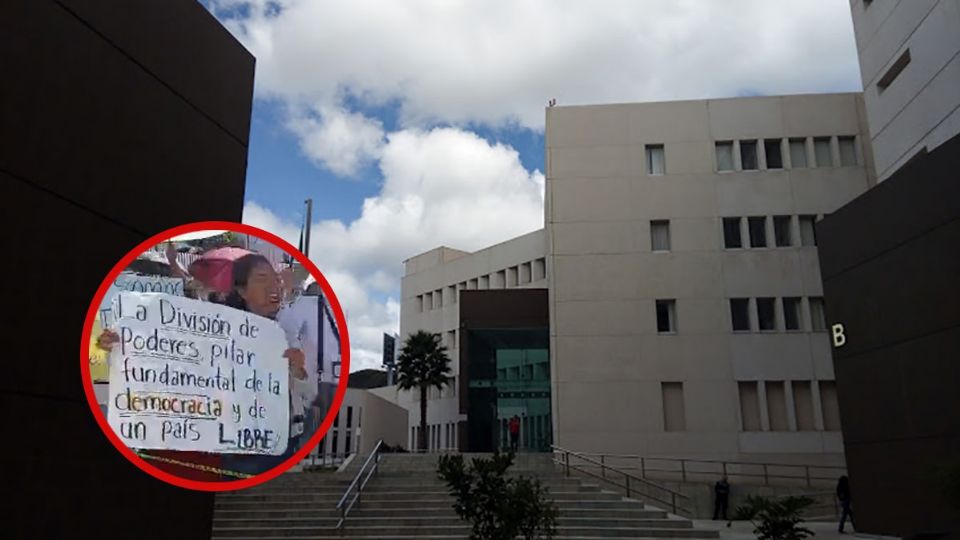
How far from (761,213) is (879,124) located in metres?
9.77

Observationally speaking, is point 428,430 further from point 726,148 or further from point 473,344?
point 726,148

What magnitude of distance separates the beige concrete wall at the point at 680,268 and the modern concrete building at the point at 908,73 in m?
9.04

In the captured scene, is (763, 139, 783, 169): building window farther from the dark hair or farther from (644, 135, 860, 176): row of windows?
the dark hair

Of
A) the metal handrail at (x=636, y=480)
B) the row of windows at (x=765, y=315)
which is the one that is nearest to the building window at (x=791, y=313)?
the row of windows at (x=765, y=315)

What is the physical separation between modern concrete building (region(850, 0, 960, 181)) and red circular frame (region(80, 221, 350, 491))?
638 inches

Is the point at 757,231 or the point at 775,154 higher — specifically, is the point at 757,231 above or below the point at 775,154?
below

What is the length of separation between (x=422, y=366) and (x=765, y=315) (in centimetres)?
2145

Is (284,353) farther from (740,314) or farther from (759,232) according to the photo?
(759,232)

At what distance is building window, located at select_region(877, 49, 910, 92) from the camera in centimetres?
2019

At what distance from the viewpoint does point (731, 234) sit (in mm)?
31344

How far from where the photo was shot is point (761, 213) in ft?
102

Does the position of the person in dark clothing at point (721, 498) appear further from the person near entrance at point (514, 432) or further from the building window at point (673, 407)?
the person near entrance at point (514, 432)

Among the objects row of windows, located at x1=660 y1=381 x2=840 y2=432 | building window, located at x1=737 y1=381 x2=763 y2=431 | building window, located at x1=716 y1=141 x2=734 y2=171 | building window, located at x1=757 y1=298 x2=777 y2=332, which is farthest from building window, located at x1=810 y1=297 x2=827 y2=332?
building window, located at x1=716 y1=141 x2=734 y2=171

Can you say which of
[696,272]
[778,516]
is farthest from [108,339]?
[696,272]
